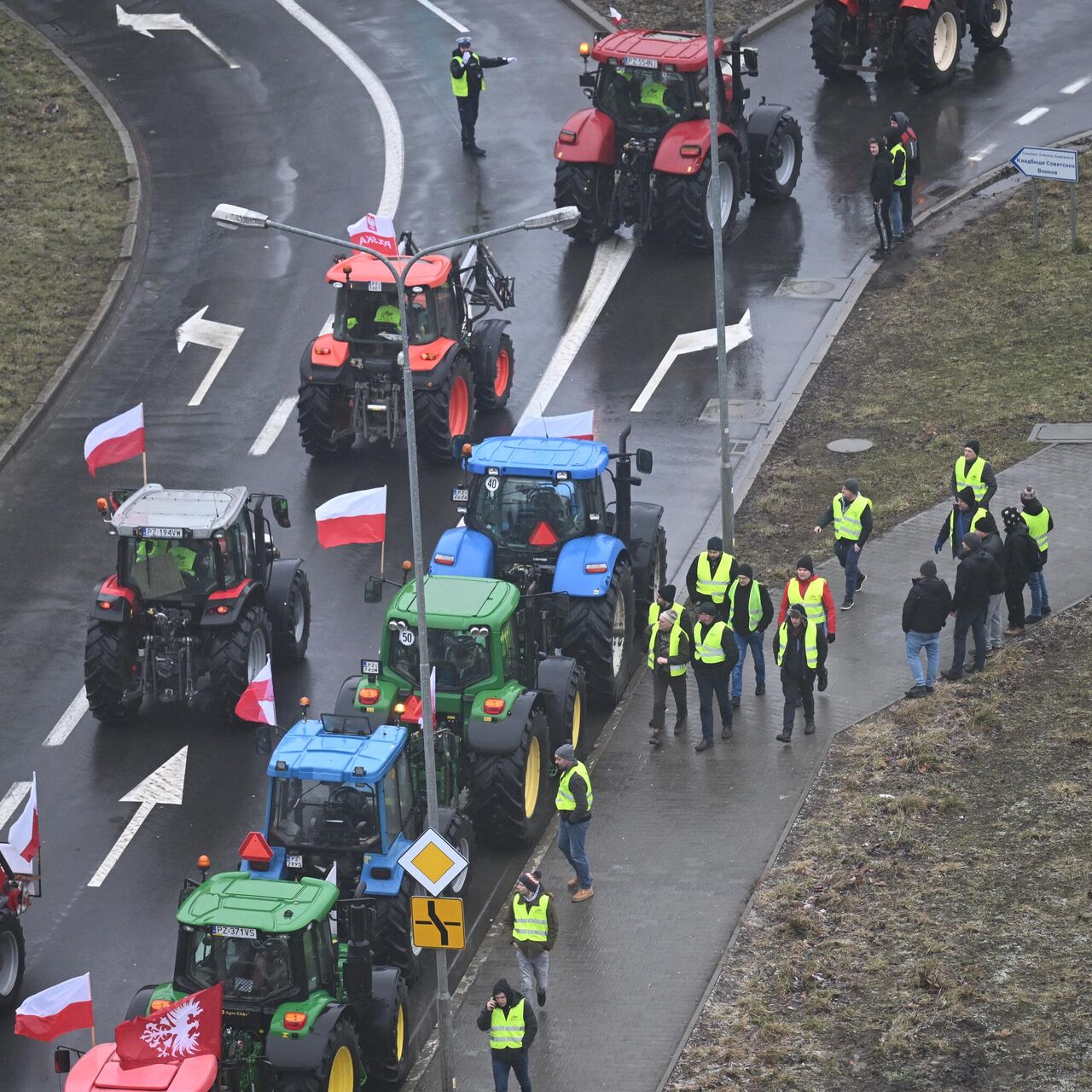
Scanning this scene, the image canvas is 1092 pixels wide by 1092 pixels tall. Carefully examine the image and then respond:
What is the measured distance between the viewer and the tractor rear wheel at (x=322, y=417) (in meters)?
28.0

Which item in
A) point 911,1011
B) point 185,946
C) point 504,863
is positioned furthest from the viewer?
point 504,863

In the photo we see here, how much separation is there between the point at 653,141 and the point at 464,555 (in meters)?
13.3

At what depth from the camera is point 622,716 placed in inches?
910

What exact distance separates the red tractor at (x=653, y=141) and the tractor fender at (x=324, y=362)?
22.7 feet

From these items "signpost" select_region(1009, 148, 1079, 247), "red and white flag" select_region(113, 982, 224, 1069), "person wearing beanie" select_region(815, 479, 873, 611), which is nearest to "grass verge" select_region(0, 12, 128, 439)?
"person wearing beanie" select_region(815, 479, 873, 611)

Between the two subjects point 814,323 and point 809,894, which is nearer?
point 809,894

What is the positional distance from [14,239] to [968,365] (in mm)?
16331

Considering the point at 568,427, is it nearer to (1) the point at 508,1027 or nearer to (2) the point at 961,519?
(2) the point at 961,519

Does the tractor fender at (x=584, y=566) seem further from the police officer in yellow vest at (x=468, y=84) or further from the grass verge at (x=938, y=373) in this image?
the police officer in yellow vest at (x=468, y=84)

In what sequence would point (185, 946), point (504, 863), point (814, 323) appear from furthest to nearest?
1. point (814, 323)
2. point (504, 863)
3. point (185, 946)

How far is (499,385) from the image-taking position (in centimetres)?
2969

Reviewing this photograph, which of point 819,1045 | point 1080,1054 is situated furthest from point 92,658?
point 1080,1054

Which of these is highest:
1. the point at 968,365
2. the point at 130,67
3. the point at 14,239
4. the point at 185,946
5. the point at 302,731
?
the point at 130,67

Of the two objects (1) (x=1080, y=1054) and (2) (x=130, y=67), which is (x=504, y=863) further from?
(2) (x=130, y=67)
